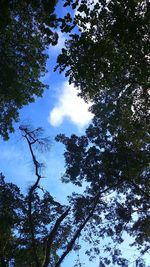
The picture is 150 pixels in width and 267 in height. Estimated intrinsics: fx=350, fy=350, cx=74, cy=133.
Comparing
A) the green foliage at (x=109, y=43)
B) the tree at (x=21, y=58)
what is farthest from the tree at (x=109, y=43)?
the tree at (x=21, y=58)

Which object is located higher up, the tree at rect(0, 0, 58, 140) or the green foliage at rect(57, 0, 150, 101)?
the tree at rect(0, 0, 58, 140)

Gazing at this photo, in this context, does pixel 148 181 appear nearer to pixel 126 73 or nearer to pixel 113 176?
pixel 113 176

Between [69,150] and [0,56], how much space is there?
24.4 ft

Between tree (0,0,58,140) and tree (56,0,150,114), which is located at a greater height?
tree (0,0,58,140)

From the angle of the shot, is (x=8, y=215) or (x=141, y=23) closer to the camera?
(x=141, y=23)

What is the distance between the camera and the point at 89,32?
13992mm

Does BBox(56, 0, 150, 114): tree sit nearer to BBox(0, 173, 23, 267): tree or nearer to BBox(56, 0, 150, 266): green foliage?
BBox(56, 0, 150, 266): green foliage

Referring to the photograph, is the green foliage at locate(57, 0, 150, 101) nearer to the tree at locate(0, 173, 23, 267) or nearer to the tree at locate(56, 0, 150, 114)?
the tree at locate(56, 0, 150, 114)

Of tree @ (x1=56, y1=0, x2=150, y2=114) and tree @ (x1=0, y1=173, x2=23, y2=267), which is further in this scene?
tree @ (x1=0, y1=173, x2=23, y2=267)

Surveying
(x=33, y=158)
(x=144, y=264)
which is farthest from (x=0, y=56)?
(x=144, y=264)

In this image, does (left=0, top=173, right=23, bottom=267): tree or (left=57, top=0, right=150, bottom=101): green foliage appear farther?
(left=0, top=173, right=23, bottom=267): tree

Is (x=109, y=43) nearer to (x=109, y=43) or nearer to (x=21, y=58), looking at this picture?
(x=109, y=43)

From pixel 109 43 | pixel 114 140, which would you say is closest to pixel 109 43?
pixel 109 43

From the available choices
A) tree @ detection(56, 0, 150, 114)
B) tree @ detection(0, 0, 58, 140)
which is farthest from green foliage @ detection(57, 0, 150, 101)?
tree @ detection(0, 0, 58, 140)
